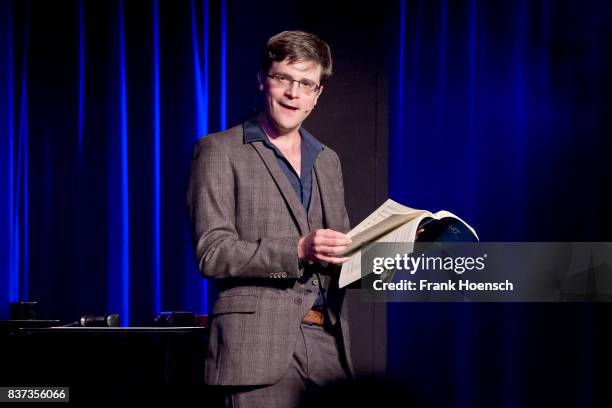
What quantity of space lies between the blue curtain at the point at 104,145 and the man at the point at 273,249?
1.26 m

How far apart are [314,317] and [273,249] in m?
0.24

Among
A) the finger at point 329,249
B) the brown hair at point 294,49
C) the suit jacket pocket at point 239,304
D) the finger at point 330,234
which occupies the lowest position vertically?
the suit jacket pocket at point 239,304

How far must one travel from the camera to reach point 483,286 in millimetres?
2951

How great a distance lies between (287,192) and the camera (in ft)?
6.77

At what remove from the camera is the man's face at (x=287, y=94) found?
2.19 meters

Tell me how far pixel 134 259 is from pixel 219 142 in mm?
1481

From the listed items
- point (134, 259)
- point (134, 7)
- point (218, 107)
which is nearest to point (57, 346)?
point (134, 259)

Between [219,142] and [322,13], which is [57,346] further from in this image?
[322,13]

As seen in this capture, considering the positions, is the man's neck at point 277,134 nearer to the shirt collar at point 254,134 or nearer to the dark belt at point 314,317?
the shirt collar at point 254,134

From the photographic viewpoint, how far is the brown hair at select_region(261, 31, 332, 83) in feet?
7.16

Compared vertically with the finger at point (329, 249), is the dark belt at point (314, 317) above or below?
below

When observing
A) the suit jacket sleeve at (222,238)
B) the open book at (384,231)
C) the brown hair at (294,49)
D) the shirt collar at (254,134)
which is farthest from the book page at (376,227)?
the brown hair at (294,49)

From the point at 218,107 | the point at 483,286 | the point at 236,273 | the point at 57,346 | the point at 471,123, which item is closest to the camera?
the point at 236,273

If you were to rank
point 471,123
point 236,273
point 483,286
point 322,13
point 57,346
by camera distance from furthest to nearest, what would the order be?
1. point 471,123
2. point 483,286
3. point 322,13
4. point 57,346
5. point 236,273
